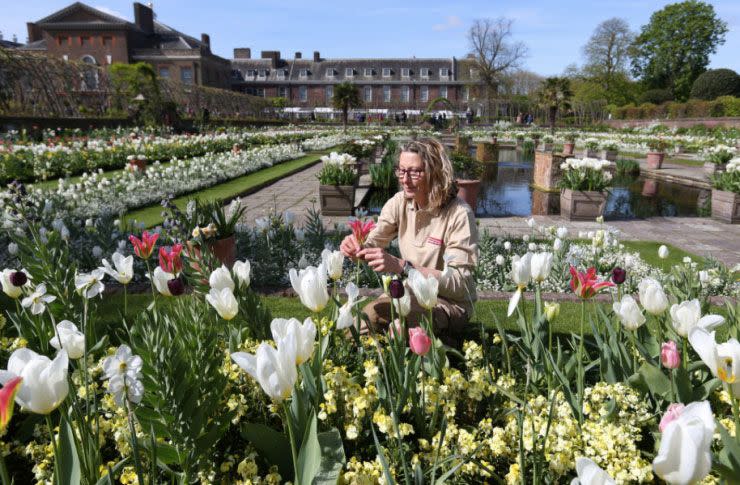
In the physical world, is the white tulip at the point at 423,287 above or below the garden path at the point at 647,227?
above

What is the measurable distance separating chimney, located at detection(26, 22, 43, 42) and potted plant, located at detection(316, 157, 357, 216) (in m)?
66.2

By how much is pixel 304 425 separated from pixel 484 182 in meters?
13.3

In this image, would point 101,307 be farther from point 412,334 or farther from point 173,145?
point 173,145

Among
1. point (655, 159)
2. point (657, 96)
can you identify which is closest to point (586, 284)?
point (655, 159)

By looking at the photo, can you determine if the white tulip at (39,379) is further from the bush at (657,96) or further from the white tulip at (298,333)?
the bush at (657,96)

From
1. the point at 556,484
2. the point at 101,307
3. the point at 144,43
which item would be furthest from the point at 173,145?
the point at 144,43

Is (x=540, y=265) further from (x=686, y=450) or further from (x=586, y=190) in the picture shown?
(x=586, y=190)

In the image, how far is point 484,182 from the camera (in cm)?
1414

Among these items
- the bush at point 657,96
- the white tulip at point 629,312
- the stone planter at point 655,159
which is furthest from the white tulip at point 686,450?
the bush at point 657,96

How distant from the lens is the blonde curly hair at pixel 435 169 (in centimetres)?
277

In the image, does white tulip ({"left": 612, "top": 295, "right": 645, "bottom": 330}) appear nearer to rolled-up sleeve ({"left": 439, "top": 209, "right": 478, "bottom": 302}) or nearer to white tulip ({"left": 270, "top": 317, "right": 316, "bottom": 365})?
rolled-up sleeve ({"left": 439, "top": 209, "right": 478, "bottom": 302})

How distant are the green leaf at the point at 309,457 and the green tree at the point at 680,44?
58767 mm

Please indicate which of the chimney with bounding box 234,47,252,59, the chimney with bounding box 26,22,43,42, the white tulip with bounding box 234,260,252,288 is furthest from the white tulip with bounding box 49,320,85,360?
the chimney with bounding box 234,47,252,59

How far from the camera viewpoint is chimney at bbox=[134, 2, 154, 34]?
2194 inches
